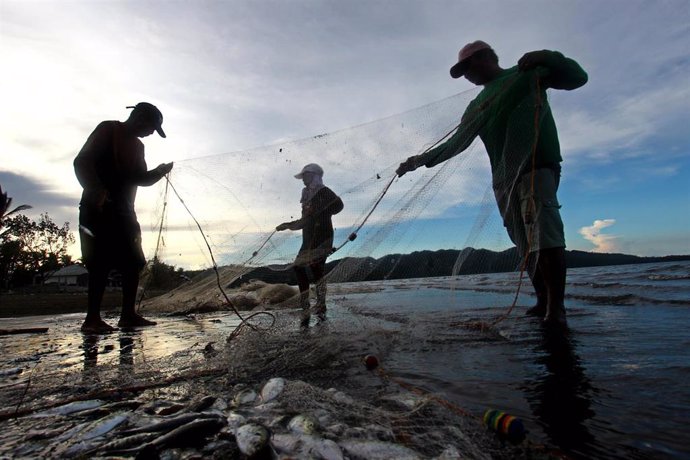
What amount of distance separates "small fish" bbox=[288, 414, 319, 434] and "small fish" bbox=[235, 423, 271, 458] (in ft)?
0.41

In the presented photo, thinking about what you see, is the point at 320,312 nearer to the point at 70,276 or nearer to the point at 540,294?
the point at 540,294

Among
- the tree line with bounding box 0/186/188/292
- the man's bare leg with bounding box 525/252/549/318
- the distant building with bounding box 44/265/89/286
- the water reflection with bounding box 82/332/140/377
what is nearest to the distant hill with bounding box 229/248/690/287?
the man's bare leg with bounding box 525/252/549/318

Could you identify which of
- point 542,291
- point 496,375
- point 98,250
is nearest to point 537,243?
point 542,291

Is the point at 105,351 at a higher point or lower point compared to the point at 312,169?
lower

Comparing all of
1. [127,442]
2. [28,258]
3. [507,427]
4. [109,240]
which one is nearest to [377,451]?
[507,427]

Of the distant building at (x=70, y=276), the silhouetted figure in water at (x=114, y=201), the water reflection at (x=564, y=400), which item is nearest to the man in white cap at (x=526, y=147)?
the water reflection at (x=564, y=400)

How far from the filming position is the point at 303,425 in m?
1.67

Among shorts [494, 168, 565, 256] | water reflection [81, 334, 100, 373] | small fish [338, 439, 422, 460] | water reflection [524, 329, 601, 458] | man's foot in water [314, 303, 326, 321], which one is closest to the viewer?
small fish [338, 439, 422, 460]

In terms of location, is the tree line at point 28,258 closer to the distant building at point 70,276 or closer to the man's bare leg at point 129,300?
the distant building at point 70,276

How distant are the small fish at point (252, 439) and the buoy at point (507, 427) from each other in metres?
0.90

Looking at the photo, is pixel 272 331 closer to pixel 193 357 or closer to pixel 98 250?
pixel 193 357

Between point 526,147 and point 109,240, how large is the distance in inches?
215

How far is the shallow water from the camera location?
162 cm

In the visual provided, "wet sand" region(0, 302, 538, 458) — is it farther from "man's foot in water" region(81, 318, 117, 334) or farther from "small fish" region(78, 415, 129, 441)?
"man's foot in water" region(81, 318, 117, 334)
